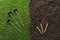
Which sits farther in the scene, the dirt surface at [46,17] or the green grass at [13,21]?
the green grass at [13,21]

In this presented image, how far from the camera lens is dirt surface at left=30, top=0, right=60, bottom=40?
16.5ft

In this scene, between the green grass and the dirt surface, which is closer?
the dirt surface

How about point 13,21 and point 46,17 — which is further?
point 13,21

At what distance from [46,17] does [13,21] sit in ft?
3.35

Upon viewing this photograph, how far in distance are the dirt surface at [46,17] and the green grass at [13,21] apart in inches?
7.0

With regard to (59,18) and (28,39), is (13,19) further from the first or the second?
(59,18)

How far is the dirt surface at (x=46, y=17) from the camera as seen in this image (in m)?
5.04

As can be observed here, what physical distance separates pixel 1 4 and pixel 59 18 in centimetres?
231

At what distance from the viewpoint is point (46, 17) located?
5559 mm

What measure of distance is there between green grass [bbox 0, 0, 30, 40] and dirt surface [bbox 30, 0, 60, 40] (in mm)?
177

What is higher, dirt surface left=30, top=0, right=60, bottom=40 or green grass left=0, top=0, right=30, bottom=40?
dirt surface left=30, top=0, right=60, bottom=40

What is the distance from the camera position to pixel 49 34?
5.04m

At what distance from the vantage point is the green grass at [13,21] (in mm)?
5320

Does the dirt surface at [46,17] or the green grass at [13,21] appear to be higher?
the dirt surface at [46,17]
